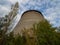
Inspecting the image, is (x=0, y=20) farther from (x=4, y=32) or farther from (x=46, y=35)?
(x=46, y=35)

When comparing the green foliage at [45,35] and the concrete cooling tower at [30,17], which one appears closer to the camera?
the green foliage at [45,35]

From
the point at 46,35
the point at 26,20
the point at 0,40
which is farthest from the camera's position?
the point at 26,20

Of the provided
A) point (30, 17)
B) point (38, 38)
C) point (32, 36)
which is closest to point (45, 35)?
point (38, 38)

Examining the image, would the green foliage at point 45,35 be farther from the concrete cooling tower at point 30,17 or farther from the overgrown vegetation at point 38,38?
the concrete cooling tower at point 30,17

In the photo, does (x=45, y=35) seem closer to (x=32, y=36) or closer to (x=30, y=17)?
(x=32, y=36)

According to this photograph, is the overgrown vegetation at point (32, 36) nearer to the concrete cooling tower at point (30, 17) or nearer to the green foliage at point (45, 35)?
the green foliage at point (45, 35)

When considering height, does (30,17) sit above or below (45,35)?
above

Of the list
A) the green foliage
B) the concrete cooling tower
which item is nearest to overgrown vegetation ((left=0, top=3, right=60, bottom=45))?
the green foliage

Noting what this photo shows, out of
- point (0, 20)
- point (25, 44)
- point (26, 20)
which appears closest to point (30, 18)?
point (26, 20)

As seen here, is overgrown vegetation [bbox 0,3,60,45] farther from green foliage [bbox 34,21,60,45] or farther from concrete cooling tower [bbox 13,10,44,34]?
concrete cooling tower [bbox 13,10,44,34]

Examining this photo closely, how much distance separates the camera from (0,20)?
17188 mm

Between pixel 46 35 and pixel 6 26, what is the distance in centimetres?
366

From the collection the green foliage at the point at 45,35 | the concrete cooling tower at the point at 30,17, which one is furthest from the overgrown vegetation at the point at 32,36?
the concrete cooling tower at the point at 30,17

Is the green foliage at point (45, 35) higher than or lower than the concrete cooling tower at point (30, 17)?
lower
